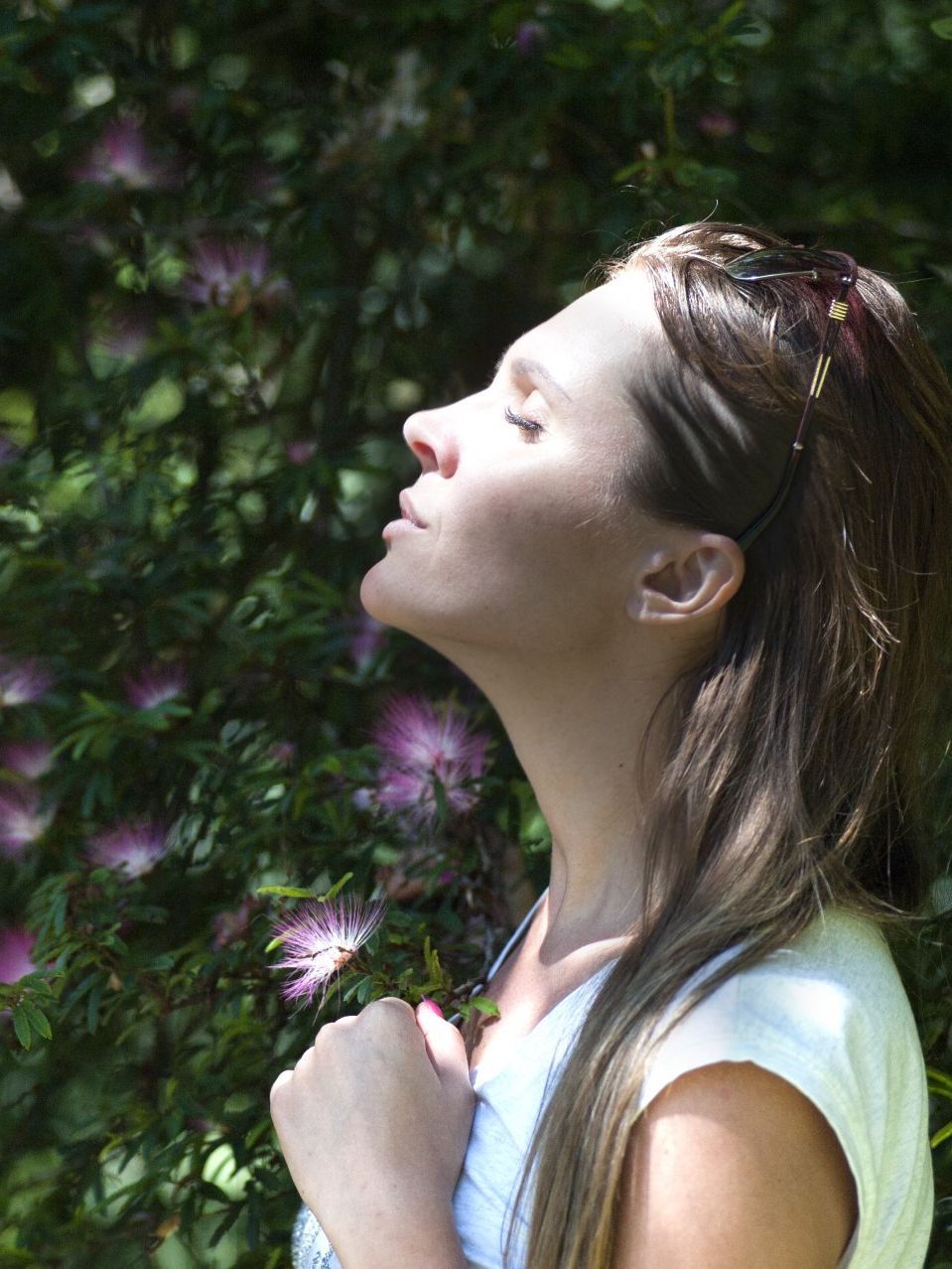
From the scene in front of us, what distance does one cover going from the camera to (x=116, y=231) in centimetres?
216

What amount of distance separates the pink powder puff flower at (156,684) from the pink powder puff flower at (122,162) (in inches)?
30.1

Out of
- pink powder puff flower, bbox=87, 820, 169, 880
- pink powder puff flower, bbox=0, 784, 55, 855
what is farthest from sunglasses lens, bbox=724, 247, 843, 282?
pink powder puff flower, bbox=0, 784, 55, 855

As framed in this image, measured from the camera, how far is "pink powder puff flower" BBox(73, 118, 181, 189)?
2184 mm

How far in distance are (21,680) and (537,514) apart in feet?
3.14

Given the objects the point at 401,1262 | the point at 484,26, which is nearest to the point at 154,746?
the point at 401,1262

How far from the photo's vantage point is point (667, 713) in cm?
124

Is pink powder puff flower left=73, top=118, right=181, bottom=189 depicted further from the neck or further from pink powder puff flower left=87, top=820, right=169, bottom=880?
the neck

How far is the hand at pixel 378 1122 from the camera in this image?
108cm

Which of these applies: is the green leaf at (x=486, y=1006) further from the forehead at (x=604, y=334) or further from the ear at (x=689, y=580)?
the forehead at (x=604, y=334)

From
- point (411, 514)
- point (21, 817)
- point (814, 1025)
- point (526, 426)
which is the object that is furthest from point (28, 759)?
point (814, 1025)

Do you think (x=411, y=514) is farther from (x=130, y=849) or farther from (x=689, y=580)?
(x=130, y=849)

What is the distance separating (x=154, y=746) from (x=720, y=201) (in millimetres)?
1031

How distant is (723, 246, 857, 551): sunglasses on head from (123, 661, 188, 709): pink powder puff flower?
3.02ft

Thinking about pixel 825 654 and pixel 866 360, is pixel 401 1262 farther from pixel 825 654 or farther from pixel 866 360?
pixel 866 360
